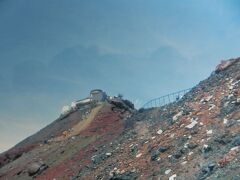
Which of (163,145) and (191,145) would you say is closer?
(191,145)

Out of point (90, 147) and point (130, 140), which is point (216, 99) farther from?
point (90, 147)

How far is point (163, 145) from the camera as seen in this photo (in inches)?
854

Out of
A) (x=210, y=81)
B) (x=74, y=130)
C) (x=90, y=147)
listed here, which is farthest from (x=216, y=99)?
(x=74, y=130)

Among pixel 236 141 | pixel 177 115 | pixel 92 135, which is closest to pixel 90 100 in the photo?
pixel 92 135

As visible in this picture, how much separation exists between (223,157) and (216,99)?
22.7ft

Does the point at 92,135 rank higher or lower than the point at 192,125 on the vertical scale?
higher

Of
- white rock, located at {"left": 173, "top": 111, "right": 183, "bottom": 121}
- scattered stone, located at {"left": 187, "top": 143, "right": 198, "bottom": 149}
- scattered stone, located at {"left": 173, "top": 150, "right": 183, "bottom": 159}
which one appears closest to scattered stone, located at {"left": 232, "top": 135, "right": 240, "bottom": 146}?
scattered stone, located at {"left": 187, "top": 143, "right": 198, "bottom": 149}

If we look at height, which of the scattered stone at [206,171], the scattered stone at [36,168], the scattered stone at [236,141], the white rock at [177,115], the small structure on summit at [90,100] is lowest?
the scattered stone at [206,171]

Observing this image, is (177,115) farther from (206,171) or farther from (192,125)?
(206,171)

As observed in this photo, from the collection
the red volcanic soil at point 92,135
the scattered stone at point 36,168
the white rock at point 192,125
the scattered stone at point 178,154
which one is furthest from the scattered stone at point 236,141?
the scattered stone at point 36,168

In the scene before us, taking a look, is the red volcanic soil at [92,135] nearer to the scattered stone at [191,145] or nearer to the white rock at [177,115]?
the white rock at [177,115]

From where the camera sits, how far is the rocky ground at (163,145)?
58.3 ft

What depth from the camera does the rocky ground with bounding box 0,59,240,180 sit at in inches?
700

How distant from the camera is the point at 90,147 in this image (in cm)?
3147
